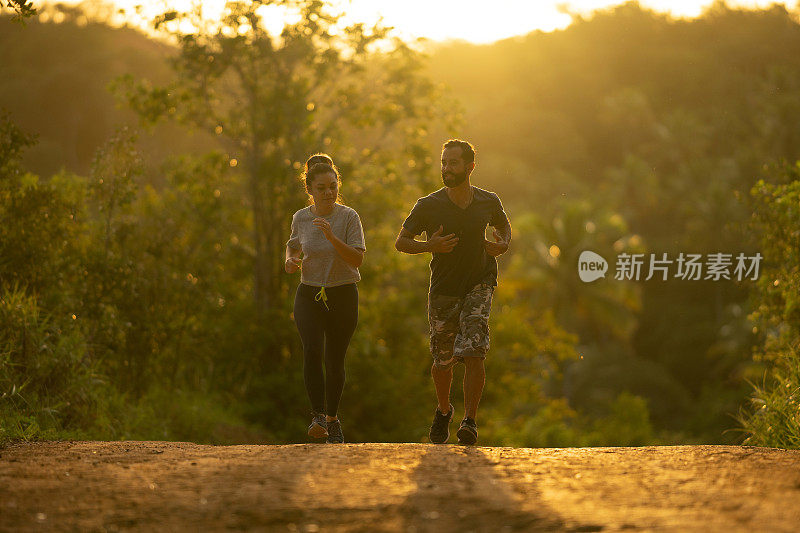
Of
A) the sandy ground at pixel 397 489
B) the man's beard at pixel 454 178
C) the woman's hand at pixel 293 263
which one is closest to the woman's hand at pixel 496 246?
the man's beard at pixel 454 178

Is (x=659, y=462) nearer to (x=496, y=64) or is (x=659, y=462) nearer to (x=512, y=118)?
(x=512, y=118)

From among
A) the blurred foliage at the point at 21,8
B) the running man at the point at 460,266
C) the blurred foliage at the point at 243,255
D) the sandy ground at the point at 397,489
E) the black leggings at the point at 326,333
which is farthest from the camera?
the blurred foliage at the point at 243,255

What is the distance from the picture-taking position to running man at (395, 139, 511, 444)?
6023mm

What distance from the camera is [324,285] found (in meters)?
6.21

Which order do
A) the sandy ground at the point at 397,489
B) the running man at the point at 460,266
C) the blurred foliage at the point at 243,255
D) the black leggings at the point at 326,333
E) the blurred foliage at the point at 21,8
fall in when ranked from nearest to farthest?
the sandy ground at the point at 397,489
the running man at the point at 460,266
the black leggings at the point at 326,333
the blurred foliage at the point at 21,8
the blurred foliage at the point at 243,255

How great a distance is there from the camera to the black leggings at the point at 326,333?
247 inches

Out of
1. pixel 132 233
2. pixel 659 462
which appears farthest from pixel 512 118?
pixel 659 462

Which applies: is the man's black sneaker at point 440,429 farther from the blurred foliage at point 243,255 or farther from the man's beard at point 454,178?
the blurred foliage at point 243,255

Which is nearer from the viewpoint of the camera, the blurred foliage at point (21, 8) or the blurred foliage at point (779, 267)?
the blurred foliage at point (21, 8)

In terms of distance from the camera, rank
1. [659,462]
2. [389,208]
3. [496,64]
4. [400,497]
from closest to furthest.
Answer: [400,497] < [659,462] < [389,208] < [496,64]

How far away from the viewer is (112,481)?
4.47m

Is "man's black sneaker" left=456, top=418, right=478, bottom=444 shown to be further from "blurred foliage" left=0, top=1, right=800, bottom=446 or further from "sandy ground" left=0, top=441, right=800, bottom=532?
"blurred foliage" left=0, top=1, right=800, bottom=446

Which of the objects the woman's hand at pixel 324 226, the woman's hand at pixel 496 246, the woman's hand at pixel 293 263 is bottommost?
the woman's hand at pixel 293 263

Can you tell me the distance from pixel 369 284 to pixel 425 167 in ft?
7.59
